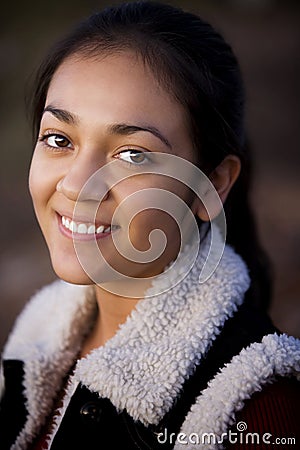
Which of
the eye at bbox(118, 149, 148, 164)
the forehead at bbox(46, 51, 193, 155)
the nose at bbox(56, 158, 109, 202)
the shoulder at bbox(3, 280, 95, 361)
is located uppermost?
the forehead at bbox(46, 51, 193, 155)

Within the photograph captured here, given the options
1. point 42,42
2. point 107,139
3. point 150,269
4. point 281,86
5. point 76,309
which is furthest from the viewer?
point 42,42

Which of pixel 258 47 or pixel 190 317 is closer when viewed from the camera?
pixel 190 317

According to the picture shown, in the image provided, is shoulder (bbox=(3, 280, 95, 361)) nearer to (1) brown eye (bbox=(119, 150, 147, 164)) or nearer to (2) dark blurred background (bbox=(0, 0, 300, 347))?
(1) brown eye (bbox=(119, 150, 147, 164))

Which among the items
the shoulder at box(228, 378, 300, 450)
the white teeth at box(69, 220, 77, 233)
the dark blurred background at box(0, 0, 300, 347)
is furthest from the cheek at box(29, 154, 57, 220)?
the dark blurred background at box(0, 0, 300, 347)

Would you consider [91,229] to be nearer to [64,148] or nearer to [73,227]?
[73,227]

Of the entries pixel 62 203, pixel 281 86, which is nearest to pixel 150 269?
pixel 62 203

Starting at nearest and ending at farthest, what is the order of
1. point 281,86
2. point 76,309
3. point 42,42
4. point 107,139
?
point 107,139 → point 76,309 → point 281,86 → point 42,42

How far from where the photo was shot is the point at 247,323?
1418mm

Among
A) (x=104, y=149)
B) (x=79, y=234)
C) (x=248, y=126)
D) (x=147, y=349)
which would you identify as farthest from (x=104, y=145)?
(x=248, y=126)

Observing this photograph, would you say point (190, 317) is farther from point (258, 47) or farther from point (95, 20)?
point (258, 47)

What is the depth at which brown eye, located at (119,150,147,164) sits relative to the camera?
140 cm

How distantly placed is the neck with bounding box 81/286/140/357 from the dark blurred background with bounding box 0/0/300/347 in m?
1.24

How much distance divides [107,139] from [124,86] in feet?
0.43

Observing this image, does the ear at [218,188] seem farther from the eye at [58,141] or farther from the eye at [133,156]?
the eye at [58,141]
